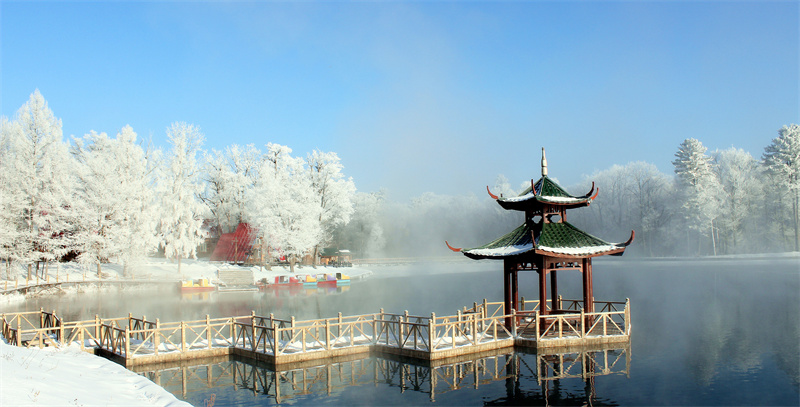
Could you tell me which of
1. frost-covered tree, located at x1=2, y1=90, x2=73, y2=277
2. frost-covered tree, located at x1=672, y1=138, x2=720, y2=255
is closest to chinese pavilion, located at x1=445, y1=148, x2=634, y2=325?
frost-covered tree, located at x1=2, y1=90, x2=73, y2=277

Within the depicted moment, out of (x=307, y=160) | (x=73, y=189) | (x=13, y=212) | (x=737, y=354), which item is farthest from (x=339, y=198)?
(x=737, y=354)

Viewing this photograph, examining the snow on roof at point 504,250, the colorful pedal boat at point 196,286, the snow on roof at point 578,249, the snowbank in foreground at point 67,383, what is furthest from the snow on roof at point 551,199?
the colorful pedal boat at point 196,286

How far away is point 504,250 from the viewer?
2431 centimetres

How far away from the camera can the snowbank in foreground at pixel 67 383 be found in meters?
11.4

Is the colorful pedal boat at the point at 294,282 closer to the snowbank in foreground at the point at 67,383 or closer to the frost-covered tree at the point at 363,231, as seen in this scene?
the snowbank in foreground at the point at 67,383

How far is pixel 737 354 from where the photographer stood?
22.1m

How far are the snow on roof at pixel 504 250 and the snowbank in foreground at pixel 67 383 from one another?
14.4m

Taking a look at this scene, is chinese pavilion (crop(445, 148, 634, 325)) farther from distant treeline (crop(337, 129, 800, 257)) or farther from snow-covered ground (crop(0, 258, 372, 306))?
distant treeline (crop(337, 129, 800, 257))

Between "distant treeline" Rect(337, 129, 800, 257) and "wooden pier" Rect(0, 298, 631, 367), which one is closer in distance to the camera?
"wooden pier" Rect(0, 298, 631, 367)

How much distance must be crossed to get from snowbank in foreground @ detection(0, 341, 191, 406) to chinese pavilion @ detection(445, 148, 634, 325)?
42.9 feet

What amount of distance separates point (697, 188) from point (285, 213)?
185 feet

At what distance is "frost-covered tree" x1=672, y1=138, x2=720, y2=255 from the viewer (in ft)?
249

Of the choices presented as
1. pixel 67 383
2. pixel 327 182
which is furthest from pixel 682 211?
pixel 67 383

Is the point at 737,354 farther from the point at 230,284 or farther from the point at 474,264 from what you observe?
the point at 474,264
